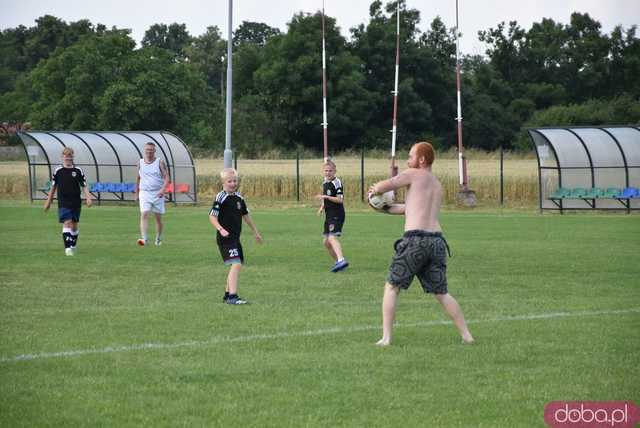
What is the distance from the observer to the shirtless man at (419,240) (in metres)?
9.59

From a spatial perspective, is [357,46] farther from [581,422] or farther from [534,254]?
[581,422]

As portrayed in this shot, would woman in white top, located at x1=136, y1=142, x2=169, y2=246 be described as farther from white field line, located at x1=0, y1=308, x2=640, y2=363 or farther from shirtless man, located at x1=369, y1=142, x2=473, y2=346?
shirtless man, located at x1=369, y1=142, x2=473, y2=346

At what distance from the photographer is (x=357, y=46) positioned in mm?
78312

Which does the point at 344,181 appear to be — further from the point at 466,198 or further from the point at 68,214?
the point at 68,214

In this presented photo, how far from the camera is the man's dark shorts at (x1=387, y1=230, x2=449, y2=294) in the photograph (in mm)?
9578

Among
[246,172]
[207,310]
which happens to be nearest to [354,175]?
[246,172]

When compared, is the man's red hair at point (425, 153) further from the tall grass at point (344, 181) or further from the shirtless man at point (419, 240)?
the tall grass at point (344, 181)

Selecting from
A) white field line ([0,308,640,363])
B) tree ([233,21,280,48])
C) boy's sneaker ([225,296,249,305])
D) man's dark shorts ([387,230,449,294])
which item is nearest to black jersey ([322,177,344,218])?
boy's sneaker ([225,296,249,305])

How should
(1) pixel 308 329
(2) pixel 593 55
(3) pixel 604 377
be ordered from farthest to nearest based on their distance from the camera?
(2) pixel 593 55
(1) pixel 308 329
(3) pixel 604 377

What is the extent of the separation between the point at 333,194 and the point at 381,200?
23.6ft

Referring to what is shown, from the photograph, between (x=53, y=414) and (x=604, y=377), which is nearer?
(x=53, y=414)

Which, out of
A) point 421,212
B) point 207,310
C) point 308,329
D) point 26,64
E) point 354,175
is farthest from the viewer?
point 26,64

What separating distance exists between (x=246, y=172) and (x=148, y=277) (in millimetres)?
33183

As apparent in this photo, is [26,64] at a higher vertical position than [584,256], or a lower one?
higher
